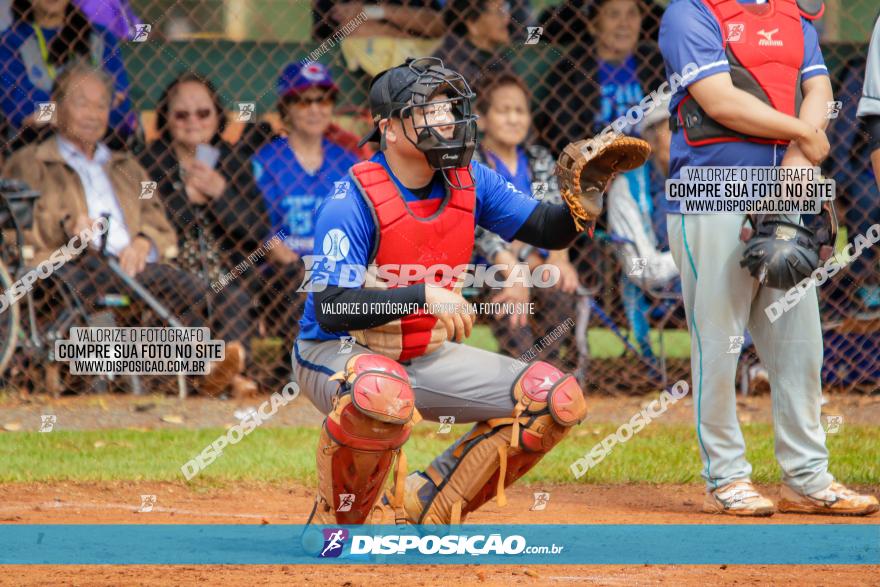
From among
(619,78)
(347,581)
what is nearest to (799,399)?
(347,581)

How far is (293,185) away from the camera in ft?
23.4

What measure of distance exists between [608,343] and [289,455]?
3573 mm

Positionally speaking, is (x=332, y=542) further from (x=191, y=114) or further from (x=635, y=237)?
(x=191, y=114)

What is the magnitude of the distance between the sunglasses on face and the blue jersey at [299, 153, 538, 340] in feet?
10.4

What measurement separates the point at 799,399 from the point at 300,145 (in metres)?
3.54

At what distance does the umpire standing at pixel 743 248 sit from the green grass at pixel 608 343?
3097 millimetres

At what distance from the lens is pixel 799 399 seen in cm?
464

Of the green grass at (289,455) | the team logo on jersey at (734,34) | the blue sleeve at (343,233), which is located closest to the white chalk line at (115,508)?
the green grass at (289,455)

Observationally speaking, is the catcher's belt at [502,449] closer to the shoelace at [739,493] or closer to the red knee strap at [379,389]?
the red knee strap at [379,389]

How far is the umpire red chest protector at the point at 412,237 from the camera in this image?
12.9 ft

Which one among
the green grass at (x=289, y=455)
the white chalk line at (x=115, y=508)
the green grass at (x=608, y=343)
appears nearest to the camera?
the white chalk line at (x=115, y=508)

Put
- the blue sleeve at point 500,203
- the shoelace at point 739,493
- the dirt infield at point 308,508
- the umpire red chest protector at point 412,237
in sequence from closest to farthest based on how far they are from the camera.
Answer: the dirt infield at point 308,508, the umpire red chest protector at point 412,237, the blue sleeve at point 500,203, the shoelace at point 739,493

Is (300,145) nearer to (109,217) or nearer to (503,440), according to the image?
(109,217)

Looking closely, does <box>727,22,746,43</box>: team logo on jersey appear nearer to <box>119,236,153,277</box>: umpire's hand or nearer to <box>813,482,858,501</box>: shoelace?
<box>813,482,858,501</box>: shoelace
